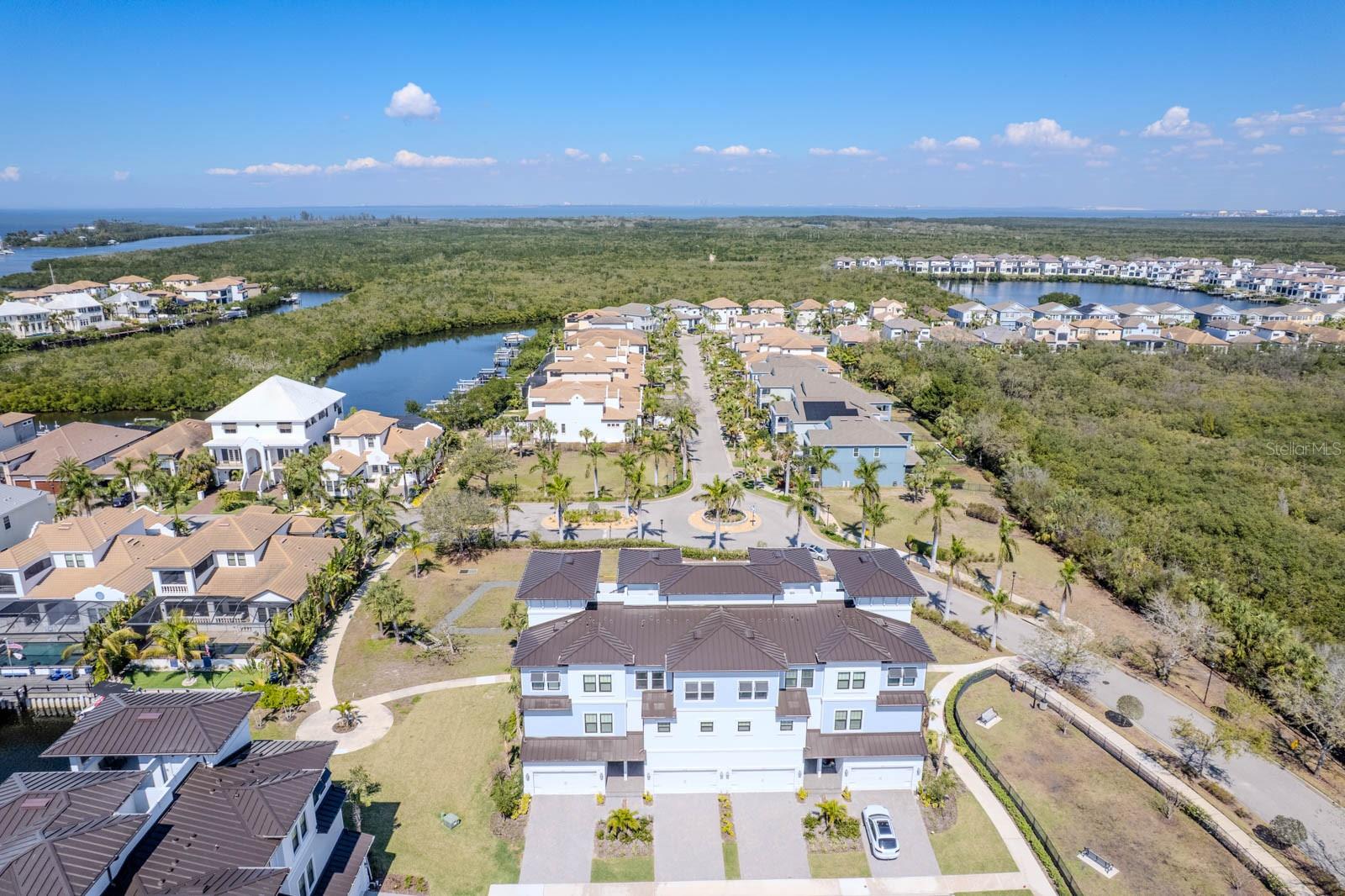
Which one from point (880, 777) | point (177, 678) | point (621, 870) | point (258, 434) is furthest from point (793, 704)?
point (258, 434)

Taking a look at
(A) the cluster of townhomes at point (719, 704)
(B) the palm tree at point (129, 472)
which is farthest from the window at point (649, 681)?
(B) the palm tree at point (129, 472)

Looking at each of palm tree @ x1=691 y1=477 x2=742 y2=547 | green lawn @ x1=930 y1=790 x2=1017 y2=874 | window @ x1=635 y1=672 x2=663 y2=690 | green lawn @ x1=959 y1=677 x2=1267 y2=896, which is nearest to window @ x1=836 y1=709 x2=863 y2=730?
green lawn @ x1=930 y1=790 x2=1017 y2=874

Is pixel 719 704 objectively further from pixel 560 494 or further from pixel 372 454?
pixel 372 454

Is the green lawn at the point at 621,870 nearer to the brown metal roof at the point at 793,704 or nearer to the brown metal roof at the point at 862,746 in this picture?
the brown metal roof at the point at 793,704

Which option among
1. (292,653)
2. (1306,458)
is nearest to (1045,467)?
(1306,458)

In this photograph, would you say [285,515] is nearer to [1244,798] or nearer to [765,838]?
[765,838]

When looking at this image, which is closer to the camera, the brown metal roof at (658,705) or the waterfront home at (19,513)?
the brown metal roof at (658,705)
